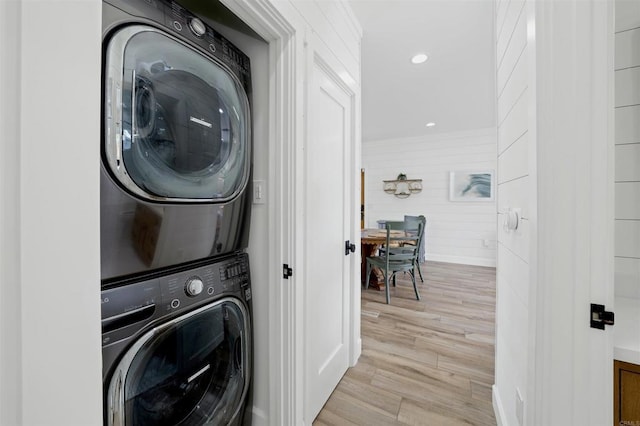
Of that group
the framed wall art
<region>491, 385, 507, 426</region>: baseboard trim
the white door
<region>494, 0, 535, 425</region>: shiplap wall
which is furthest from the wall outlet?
the framed wall art

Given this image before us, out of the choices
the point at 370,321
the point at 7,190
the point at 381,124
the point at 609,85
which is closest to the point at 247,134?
the point at 7,190

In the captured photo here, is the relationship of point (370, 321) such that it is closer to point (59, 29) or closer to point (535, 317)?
point (535, 317)

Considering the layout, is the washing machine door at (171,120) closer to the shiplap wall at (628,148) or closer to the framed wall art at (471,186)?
the shiplap wall at (628,148)

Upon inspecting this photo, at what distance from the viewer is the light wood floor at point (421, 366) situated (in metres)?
1.49

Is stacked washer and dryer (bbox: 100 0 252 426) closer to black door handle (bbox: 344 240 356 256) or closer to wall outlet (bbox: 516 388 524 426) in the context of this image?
black door handle (bbox: 344 240 356 256)

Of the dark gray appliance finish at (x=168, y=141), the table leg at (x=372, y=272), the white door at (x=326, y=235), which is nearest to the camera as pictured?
the dark gray appliance finish at (x=168, y=141)

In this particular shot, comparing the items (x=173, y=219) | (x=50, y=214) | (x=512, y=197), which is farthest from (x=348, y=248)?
(x=50, y=214)

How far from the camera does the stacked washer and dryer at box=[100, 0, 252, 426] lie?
69 centimetres

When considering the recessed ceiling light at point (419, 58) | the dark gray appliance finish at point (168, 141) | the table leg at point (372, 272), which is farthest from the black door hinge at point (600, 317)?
the table leg at point (372, 272)

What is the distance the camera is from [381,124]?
475cm

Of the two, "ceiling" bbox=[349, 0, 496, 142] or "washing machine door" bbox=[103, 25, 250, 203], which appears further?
"ceiling" bbox=[349, 0, 496, 142]

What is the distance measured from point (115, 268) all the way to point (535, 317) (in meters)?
1.27

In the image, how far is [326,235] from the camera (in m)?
1.59

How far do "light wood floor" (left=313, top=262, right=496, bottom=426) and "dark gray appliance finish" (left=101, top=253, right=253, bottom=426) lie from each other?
2.50 feet
